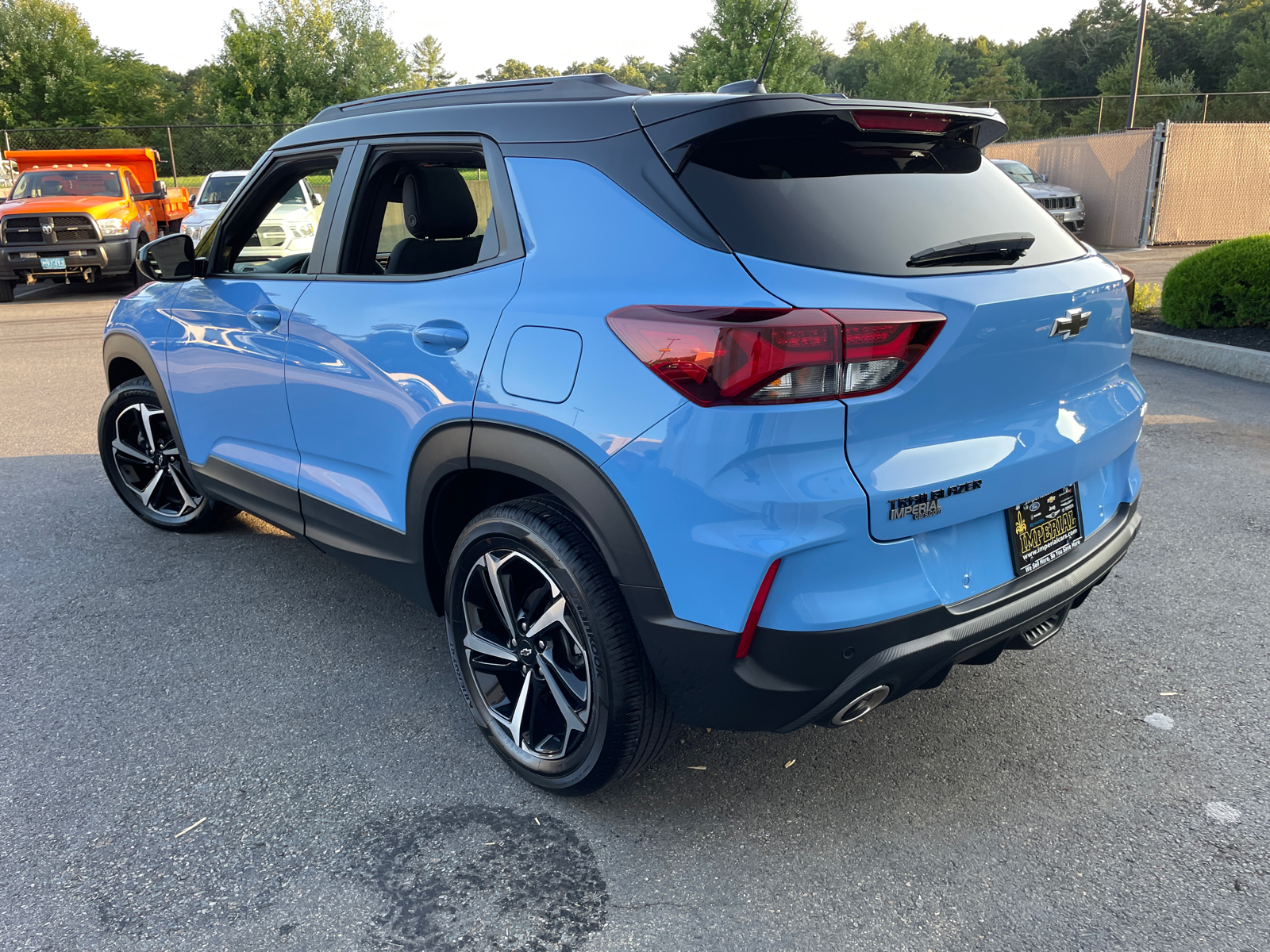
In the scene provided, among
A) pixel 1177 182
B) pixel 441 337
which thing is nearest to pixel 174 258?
pixel 441 337

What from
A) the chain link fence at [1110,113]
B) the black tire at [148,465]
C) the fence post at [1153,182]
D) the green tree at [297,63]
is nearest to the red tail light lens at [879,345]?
the black tire at [148,465]

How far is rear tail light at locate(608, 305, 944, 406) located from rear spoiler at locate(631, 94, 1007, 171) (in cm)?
46

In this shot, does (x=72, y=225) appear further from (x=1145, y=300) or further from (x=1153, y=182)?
(x=1153, y=182)

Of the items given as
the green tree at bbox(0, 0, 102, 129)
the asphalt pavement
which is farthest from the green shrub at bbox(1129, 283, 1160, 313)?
the green tree at bbox(0, 0, 102, 129)

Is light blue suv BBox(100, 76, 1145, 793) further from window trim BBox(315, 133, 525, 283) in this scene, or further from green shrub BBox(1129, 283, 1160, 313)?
green shrub BBox(1129, 283, 1160, 313)

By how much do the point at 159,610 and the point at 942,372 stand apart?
10.6 ft

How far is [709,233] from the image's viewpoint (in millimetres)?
2100

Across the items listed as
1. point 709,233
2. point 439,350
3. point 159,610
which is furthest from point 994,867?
point 159,610

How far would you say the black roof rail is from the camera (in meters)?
2.48

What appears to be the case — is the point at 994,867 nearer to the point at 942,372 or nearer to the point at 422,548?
the point at 942,372

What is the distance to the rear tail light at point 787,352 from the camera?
76.9 inches

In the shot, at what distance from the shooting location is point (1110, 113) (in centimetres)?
4259

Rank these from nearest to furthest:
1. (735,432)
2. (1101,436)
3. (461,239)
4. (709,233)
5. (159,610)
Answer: (735,432) < (709,233) < (1101,436) < (461,239) < (159,610)

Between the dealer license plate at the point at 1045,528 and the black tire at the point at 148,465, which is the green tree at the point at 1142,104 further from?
the dealer license plate at the point at 1045,528
